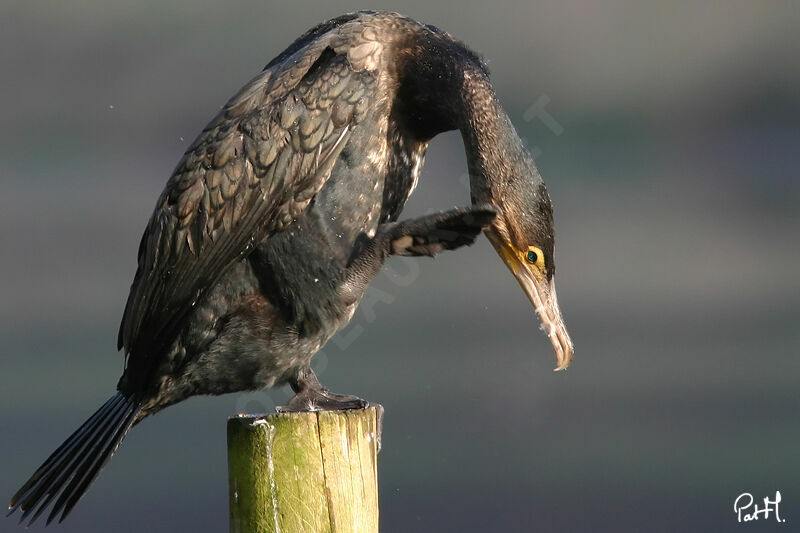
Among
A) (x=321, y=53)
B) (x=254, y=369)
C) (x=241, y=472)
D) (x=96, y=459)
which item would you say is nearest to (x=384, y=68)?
(x=321, y=53)

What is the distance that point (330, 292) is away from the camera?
4.67 metres

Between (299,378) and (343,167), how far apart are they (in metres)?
1.06

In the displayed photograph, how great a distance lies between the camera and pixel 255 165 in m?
4.48

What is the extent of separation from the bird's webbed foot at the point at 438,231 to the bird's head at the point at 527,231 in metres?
0.21

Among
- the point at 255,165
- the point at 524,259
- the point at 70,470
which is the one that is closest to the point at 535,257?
the point at 524,259

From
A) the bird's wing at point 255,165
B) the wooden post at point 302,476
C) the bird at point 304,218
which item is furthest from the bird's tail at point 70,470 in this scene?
the wooden post at point 302,476

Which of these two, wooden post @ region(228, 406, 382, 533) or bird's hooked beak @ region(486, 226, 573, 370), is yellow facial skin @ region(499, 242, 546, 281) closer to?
bird's hooked beak @ region(486, 226, 573, 370)

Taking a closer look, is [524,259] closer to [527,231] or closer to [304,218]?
[527,231]

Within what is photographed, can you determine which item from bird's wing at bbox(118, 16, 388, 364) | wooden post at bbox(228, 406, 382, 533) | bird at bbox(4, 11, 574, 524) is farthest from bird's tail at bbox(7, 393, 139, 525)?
wooden post at bbox(228, 406, 382, 533)

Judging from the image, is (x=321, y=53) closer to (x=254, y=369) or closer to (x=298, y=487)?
(x=254, y=369)

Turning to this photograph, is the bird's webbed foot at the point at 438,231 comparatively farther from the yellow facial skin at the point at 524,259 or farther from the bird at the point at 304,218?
the yellow facial skin at the point at 524,259

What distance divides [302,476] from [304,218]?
1166 mm

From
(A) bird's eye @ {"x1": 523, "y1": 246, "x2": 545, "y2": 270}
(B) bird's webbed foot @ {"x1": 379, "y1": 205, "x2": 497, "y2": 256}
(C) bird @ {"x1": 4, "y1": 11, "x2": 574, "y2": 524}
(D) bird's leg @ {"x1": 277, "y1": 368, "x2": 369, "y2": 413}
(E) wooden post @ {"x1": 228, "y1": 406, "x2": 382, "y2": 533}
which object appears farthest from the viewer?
(D) bird's leg @ {"x1": 277, "y1": 368, "x2": 369, "y2": 413}

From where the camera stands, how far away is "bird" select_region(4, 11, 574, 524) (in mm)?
4496
